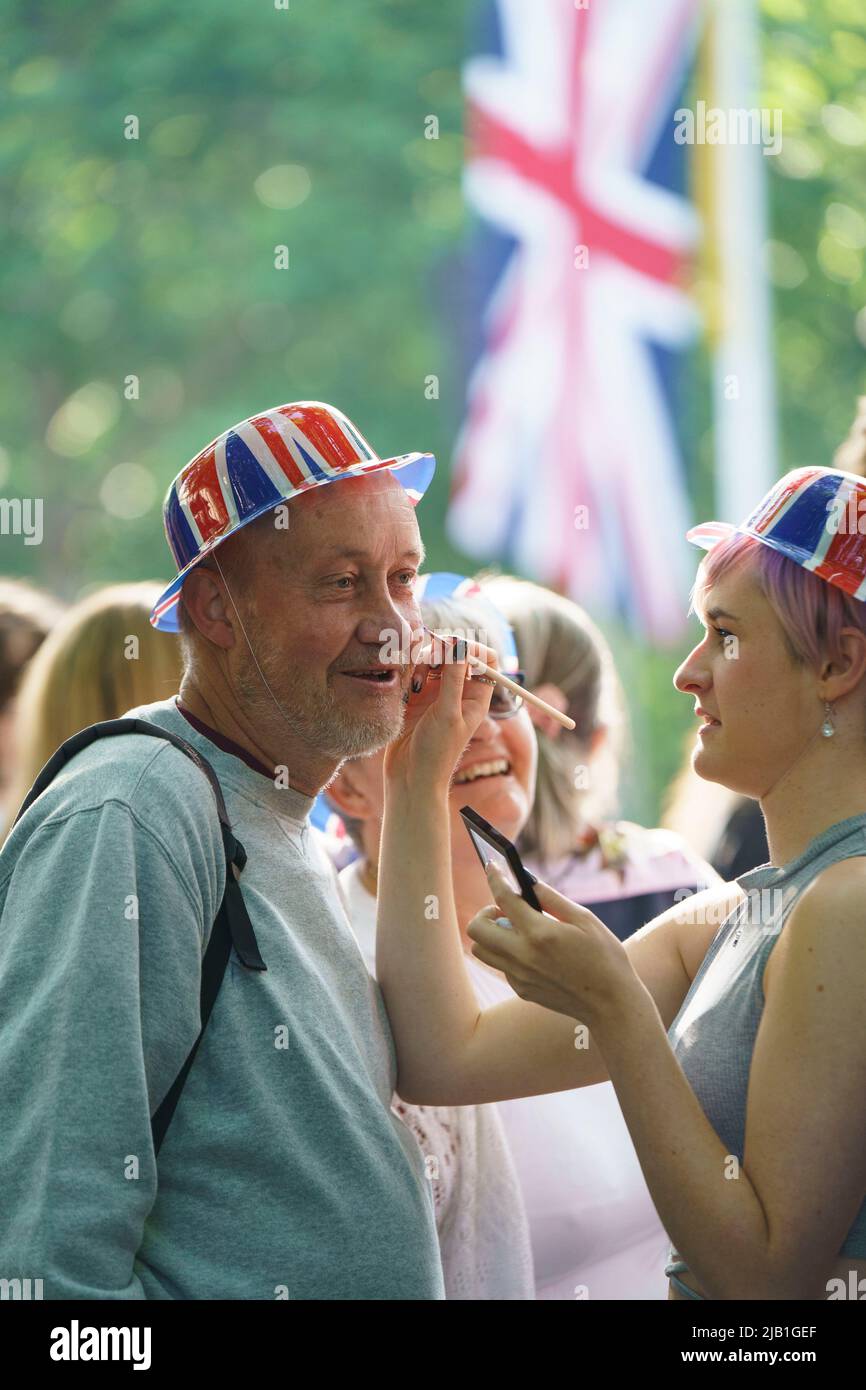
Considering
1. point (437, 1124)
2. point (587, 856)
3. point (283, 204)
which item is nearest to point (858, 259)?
point (283, 204)

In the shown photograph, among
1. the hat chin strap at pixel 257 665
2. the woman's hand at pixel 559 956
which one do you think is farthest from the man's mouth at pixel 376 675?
the woman's hand at pixel 559 956

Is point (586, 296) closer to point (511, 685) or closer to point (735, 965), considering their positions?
point (511, 685)

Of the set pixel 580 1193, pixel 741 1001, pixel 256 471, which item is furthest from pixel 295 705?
pixel 580 1193

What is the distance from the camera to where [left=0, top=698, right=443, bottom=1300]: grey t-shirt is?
1878 millimetres

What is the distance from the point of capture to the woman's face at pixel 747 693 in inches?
87.7

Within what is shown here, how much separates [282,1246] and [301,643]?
2.99 feet

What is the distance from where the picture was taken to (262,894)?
2234 mm

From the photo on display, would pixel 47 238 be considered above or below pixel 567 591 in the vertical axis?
above

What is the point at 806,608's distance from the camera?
7.27 ft

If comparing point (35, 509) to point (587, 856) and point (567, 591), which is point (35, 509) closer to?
point (567, 591)

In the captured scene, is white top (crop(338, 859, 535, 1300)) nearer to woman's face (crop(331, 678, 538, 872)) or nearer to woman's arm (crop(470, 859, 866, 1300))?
woman's face (crop(331, 678, 538, 872))

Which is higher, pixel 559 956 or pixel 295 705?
pixel 295 705

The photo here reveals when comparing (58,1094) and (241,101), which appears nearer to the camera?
(58,1094)

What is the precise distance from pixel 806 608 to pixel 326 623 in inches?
29.6
